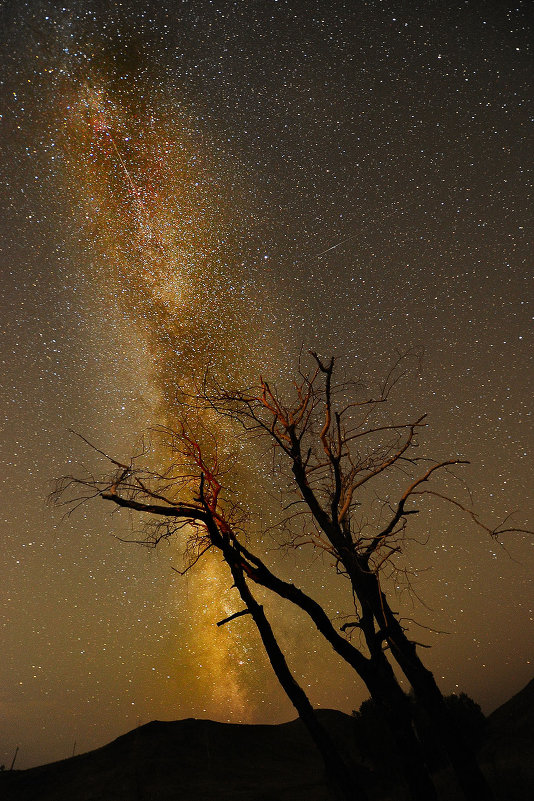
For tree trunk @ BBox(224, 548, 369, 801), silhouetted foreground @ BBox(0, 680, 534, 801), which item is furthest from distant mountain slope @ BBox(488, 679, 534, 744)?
tree trunk @ BBox(224, 548, 369, 801)

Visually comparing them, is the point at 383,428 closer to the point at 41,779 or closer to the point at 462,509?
the point at 462,509

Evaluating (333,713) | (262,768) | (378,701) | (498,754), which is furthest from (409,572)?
(333,713)

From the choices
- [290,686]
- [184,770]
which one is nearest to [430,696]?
[290,686]

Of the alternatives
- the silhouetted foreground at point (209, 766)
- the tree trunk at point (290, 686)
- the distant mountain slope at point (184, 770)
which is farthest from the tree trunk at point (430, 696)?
the distant mountain slope at point (184, 770)

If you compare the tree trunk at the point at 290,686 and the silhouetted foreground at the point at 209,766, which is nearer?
the tree trunk at the point at 290,686

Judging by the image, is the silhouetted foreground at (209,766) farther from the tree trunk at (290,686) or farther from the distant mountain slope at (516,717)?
the tree trunk at (290,686)

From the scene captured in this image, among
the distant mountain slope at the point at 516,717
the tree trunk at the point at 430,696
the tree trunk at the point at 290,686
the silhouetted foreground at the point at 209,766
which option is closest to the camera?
the tree trunk at the point at 430,696

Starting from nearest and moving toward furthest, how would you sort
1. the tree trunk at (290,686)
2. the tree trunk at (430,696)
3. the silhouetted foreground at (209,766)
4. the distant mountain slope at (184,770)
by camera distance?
1. the tree trunk at (430,696)
2. the tree trunk at (290,686)
3. the silhouetted foreground at (209,766)
4. the distant mountain slope at (184,770)

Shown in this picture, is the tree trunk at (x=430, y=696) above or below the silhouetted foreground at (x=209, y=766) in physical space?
below

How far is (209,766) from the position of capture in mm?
34438

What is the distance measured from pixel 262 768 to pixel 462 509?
4182 cm

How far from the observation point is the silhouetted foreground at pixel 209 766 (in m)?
23.7

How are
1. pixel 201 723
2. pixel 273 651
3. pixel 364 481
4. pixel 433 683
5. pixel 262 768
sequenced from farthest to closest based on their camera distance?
pixel 201 723
pixel 262 768
pixel 364 481
pixel 273 651
pixel 433 683

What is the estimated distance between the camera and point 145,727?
133 ft
